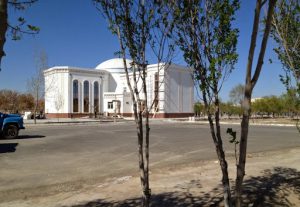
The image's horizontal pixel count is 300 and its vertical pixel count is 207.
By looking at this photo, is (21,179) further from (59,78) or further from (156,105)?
(59,78)

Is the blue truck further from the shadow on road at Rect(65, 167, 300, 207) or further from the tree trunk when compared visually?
the tree trunk

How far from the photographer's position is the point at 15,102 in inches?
3098

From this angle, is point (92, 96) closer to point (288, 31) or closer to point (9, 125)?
point (9, 125)

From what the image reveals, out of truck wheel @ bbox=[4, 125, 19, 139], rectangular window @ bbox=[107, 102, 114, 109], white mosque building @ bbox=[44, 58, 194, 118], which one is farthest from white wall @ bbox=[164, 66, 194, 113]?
truck wheel @ bbox=[4, 125, 19, 139]

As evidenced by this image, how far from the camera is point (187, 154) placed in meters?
12.9

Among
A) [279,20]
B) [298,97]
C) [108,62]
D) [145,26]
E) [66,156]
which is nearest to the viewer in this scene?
[145,26]

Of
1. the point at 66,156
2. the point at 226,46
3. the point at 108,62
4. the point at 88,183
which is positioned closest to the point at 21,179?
the point at 88,183

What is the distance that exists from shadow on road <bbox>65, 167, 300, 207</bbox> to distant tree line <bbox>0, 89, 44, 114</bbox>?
74716mm

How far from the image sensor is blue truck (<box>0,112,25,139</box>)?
64.4ft

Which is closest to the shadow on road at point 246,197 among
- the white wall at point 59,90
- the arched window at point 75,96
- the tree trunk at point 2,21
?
the tree trunk at point 2,21

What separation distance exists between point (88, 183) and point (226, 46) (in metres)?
5.10

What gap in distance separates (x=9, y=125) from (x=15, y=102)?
209ft

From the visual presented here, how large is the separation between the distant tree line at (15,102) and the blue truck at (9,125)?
58.6m

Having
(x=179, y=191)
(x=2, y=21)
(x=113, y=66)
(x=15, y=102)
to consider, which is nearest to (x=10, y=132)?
(x=179, y=191)
